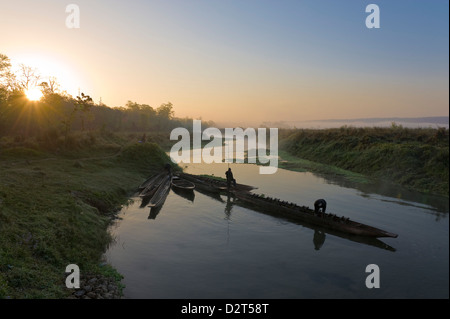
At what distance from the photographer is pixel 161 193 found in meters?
23.9

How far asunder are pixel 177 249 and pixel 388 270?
10.5 meters

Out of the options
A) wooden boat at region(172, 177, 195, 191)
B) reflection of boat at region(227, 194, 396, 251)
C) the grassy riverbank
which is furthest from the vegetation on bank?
the grassy riverbank

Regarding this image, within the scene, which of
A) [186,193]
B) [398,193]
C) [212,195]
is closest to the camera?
[212,195]

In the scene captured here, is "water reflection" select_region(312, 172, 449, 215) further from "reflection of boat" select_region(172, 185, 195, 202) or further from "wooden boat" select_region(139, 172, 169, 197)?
"wooden boat" select_region(139, 172, 169, 197)

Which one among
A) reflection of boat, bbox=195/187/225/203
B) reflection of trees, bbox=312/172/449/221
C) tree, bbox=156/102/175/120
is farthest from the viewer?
tree, bbox=156/102/175/120

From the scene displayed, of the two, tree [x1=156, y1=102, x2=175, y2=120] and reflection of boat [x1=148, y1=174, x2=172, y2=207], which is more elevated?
tree [x1=156, y1=102, x2=175, y2=120]

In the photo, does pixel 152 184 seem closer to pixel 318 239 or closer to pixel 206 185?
pixel 206 185

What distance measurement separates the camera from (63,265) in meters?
10.9

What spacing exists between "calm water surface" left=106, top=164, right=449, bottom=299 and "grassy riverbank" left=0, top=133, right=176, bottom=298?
1.60 meters

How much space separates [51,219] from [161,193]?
35.9 ft

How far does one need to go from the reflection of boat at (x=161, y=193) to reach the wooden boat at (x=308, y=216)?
6849 millimetres

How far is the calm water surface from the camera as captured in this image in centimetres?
1069

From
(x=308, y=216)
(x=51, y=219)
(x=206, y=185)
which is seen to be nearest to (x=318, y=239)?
(x=308, y=216)
